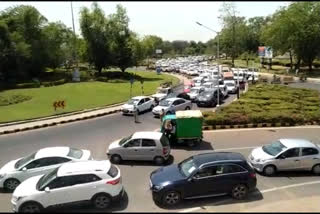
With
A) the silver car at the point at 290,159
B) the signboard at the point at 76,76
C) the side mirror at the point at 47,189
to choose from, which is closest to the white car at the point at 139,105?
the silver car at the point at 290,159

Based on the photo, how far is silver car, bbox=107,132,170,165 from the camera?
20.2 metres

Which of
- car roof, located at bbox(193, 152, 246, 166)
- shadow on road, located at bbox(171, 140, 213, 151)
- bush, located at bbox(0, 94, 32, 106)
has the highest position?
car roof, located at bbox(193, 152, 246, 166)

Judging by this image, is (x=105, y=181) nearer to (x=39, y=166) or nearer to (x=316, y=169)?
(x=39, y=166)

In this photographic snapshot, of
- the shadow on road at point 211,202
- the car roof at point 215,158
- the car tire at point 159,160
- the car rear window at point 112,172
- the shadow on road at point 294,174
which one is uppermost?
the car roof at point 215,158

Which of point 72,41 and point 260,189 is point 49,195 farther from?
point 72,41

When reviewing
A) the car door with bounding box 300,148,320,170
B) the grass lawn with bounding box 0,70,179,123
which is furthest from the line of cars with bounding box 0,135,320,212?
the grass lawn with bounding box 0,70,179,123

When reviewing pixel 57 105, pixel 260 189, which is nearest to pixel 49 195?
pixel 260 189

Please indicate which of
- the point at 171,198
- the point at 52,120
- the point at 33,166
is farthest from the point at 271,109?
the point at 33,166

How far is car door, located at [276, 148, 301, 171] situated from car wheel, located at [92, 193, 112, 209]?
824cm

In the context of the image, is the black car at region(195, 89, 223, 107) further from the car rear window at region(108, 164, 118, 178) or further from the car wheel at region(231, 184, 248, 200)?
the car rear window at region(108, 164, 118, 178)

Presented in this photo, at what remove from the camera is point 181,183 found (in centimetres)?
1496

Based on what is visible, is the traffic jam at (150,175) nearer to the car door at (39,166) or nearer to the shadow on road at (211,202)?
the car door at (39,166)

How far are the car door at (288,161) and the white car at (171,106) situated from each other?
14377mm

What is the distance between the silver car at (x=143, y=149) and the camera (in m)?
20.2
